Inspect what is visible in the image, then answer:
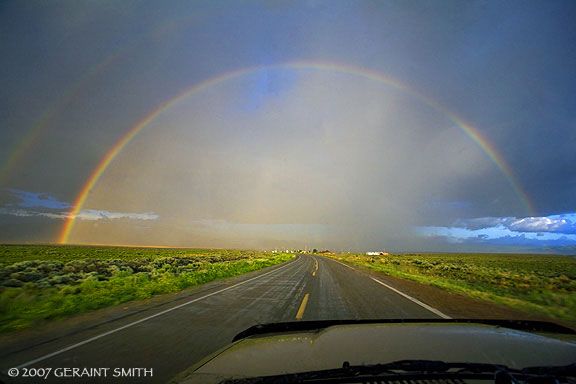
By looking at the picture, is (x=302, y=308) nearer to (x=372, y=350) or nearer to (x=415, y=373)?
(x=372, y=350)

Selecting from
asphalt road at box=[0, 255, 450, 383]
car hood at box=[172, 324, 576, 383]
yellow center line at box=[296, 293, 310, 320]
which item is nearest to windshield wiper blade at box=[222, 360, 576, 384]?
car hood at box=[172, 324, 576, 383]

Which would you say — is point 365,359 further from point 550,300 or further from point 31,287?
point 31,287

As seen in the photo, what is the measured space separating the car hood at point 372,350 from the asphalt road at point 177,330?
1.30 m

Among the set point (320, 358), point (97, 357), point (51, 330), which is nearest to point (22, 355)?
point (97, 357)

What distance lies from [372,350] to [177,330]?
4243 mm

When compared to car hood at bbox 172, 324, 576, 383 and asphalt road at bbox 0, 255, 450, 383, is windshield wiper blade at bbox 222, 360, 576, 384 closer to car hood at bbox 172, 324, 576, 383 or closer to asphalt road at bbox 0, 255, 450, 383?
car hood at bbox 172, 324, 576, 383

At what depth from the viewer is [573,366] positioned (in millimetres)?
2295

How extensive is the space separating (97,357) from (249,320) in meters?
2.97

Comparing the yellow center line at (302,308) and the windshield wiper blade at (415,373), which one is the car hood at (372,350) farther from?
the yellow center line at (302,308)

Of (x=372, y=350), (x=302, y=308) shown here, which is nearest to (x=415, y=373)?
(x=372, y=350)

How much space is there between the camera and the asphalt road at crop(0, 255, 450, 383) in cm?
388

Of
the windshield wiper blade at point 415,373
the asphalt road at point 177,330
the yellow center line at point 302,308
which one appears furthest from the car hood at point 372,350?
the yellow center line at point 302,308

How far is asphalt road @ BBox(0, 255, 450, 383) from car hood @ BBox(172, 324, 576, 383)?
1.30m

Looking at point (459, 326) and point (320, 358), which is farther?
point (459, 326)
